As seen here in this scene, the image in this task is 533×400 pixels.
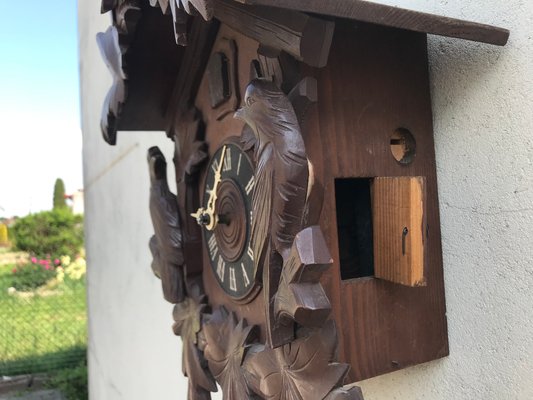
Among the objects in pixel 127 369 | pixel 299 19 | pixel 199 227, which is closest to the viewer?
pixel 299 19

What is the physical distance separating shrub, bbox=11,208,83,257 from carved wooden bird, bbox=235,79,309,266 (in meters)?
6.07

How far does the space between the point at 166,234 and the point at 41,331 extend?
3.21 m

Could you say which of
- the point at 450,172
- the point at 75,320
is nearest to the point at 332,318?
the point at 450,172

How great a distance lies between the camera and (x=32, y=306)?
3861mm

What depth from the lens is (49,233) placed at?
6332mm

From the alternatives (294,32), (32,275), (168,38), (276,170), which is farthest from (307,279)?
(32,275)

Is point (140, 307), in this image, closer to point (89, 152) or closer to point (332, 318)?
point (89, 152)

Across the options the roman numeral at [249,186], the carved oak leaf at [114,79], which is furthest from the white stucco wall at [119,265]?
the roman numeral at [249,186]

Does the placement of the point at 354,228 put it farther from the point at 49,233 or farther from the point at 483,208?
the point at 49,233

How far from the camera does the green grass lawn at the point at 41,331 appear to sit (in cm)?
327

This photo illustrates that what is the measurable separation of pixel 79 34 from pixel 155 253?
2083 mm

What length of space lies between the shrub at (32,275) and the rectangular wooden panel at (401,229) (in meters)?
4.67

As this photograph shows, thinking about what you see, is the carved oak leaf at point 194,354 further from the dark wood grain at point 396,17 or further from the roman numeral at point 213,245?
the dark wood grain at point 396,17

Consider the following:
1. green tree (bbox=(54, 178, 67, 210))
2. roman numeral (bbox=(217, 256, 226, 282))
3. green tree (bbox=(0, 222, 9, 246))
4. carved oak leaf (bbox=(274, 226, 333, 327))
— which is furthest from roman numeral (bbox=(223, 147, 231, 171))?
green tree (bbox=(54, 178, 67, 210))
